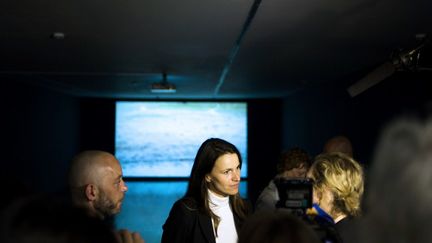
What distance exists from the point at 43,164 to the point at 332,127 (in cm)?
624

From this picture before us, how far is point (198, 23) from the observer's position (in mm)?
4852

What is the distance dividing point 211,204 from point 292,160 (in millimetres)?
1443

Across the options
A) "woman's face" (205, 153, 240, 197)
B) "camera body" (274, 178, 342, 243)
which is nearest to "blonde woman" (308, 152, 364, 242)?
"woman's face" (205, 153, 240, 197)

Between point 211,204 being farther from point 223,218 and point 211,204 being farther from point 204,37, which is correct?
point 204,37

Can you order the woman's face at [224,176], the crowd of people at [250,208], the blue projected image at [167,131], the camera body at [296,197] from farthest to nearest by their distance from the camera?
1. the blue projected image at [167,131]
2. the woman's face at [224,176]
3. the camera body at [296,197]
4. the crowd of people at [250,208]

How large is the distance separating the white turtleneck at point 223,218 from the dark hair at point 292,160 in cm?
139

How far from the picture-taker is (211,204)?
8.02 ft

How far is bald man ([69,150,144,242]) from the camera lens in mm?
1818

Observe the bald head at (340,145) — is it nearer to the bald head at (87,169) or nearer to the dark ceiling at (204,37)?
the dark ceiling at (204,37)

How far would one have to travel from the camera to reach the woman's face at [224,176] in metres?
2.42

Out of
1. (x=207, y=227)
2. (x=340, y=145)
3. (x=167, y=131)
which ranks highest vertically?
(x=167, y=131)

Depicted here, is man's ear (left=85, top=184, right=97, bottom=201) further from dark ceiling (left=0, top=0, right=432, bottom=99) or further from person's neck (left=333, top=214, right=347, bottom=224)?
dark ceiling (left=0, top=0, right=432, bottom=99)

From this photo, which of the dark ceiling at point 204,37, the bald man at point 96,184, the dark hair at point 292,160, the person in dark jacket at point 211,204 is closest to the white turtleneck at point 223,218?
the person in dark jacket at point 211,204

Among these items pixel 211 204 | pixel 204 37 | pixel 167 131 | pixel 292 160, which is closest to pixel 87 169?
pixel 211 204
